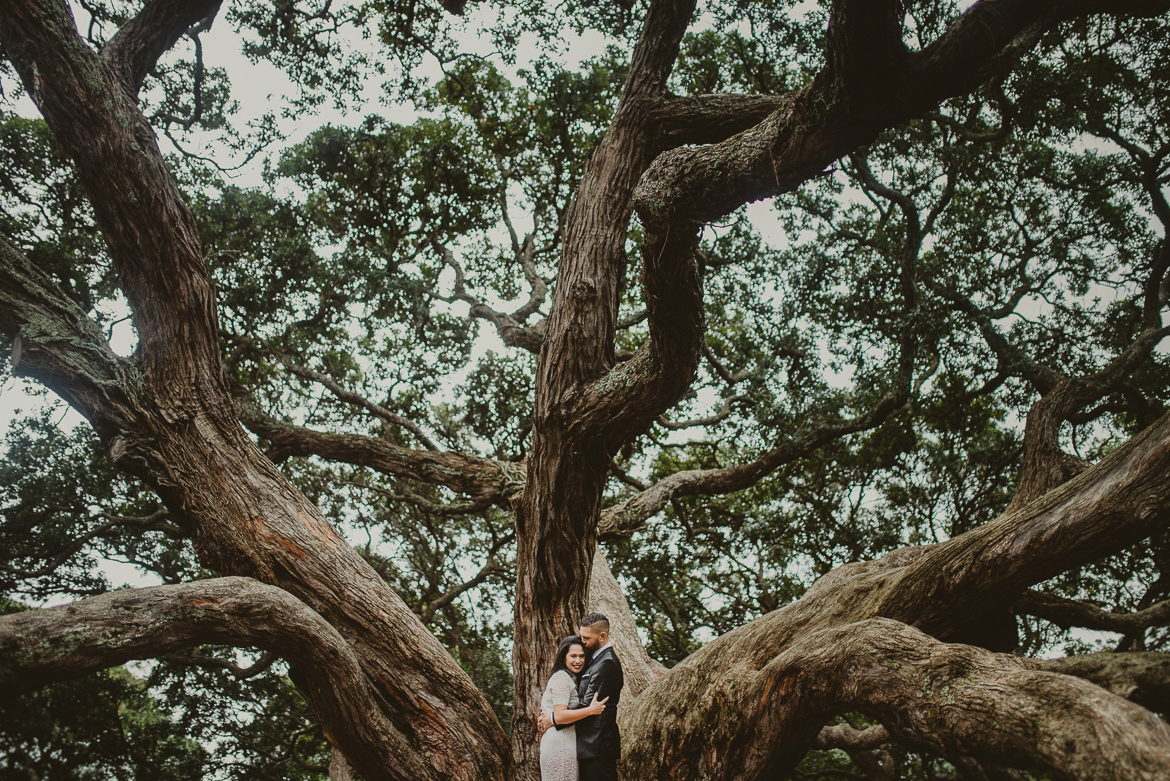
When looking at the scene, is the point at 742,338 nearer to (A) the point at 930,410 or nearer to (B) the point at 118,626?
(A) the point at 930,410

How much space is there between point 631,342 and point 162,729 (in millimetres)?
8527

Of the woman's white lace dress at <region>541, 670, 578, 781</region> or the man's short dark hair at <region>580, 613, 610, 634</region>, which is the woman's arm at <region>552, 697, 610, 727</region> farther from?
the man's short dark hair at <region>580, 613, 610, 634</region>

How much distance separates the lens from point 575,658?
4062 mm

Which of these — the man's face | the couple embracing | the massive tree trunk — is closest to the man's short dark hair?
the man's face

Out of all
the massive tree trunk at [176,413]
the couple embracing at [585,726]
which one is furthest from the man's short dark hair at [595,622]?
the massive tree trunk at [176,413]

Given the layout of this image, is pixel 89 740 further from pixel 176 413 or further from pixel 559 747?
pixel 559 747

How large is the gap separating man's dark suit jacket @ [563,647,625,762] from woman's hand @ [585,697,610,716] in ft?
0.09

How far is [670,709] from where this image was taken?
14.2ft

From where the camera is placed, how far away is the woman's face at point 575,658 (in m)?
4.05

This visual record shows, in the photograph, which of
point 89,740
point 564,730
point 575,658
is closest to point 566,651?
point 575,658

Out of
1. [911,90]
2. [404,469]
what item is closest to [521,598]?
[404,469]

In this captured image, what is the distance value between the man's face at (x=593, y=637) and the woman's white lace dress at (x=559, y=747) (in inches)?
9.9

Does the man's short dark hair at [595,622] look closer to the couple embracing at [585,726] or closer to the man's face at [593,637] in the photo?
the man's face at [593,637]

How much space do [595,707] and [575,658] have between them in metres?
0.45
